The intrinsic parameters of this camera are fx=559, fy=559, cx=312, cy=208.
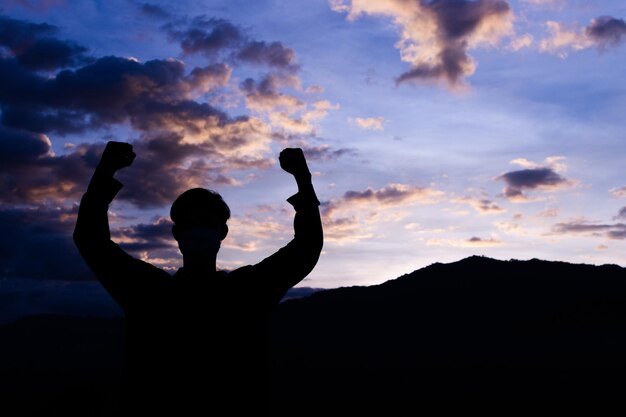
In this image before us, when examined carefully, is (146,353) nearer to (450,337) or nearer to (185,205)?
(185,205)

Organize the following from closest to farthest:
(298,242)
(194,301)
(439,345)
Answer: (194,301) < (298,242) < (439,345)

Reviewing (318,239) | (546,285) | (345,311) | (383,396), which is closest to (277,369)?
(383,396)

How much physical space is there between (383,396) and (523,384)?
62.6 ft

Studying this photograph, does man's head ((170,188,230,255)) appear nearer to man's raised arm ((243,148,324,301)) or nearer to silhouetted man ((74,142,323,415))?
silhouetted man ((74,142,323,415))

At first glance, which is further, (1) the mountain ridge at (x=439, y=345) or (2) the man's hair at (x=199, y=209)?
(1) the mountain ridge at (x=439, y=345)

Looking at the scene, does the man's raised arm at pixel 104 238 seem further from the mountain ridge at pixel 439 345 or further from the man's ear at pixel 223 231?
the mountain ridge at pixel 439 345

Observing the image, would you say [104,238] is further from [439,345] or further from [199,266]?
[439,345]

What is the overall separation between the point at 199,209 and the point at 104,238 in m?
0.42

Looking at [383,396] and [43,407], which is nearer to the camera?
[383,396]

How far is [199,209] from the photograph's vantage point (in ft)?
7.64

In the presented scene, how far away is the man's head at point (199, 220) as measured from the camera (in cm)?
230

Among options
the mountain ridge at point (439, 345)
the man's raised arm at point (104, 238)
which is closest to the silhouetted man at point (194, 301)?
the man's raised arm at point (104, 238)

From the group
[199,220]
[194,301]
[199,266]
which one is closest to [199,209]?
[199,220]

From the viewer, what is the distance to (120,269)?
90.6 inches
